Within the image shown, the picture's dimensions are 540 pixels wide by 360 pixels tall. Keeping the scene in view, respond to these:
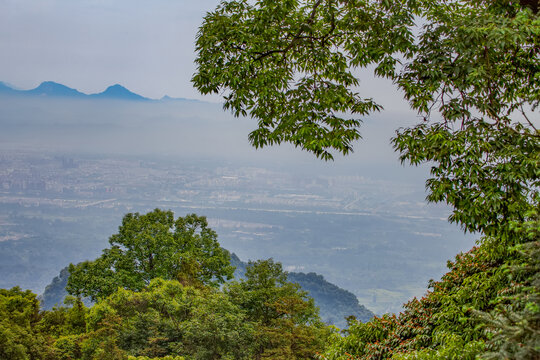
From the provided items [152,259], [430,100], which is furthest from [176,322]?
[430,100]

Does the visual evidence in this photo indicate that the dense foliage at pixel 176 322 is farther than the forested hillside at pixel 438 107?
Yes

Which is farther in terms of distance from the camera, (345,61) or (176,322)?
(176,322)

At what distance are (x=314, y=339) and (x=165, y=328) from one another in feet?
13.7

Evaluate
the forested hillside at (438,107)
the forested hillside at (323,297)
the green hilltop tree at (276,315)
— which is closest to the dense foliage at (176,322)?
the green hilltop tree at (276,315)

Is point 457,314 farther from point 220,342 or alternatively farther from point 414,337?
point 220,342

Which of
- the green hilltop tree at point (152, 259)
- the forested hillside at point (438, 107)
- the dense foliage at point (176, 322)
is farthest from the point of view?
the green hilltop tree at point (152, 259)

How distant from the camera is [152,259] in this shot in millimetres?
18844

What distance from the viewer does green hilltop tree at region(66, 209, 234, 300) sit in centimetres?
1734

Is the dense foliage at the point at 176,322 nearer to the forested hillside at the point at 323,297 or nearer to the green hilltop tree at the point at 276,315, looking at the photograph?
the green hilltop tree at the point at 276,315

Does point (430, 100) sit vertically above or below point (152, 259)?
above

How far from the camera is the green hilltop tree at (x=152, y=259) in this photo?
1734 centimetres

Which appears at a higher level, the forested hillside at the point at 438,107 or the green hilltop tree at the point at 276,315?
the forested hillside at the point at 438,107

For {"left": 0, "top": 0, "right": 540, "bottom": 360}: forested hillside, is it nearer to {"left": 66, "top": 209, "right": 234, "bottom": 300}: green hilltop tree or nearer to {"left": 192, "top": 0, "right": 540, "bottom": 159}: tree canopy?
{"left": 192, "top": 0, "right": 540, "bottom": 159}: tree canopy

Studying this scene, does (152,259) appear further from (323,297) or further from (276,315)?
(323,297)
